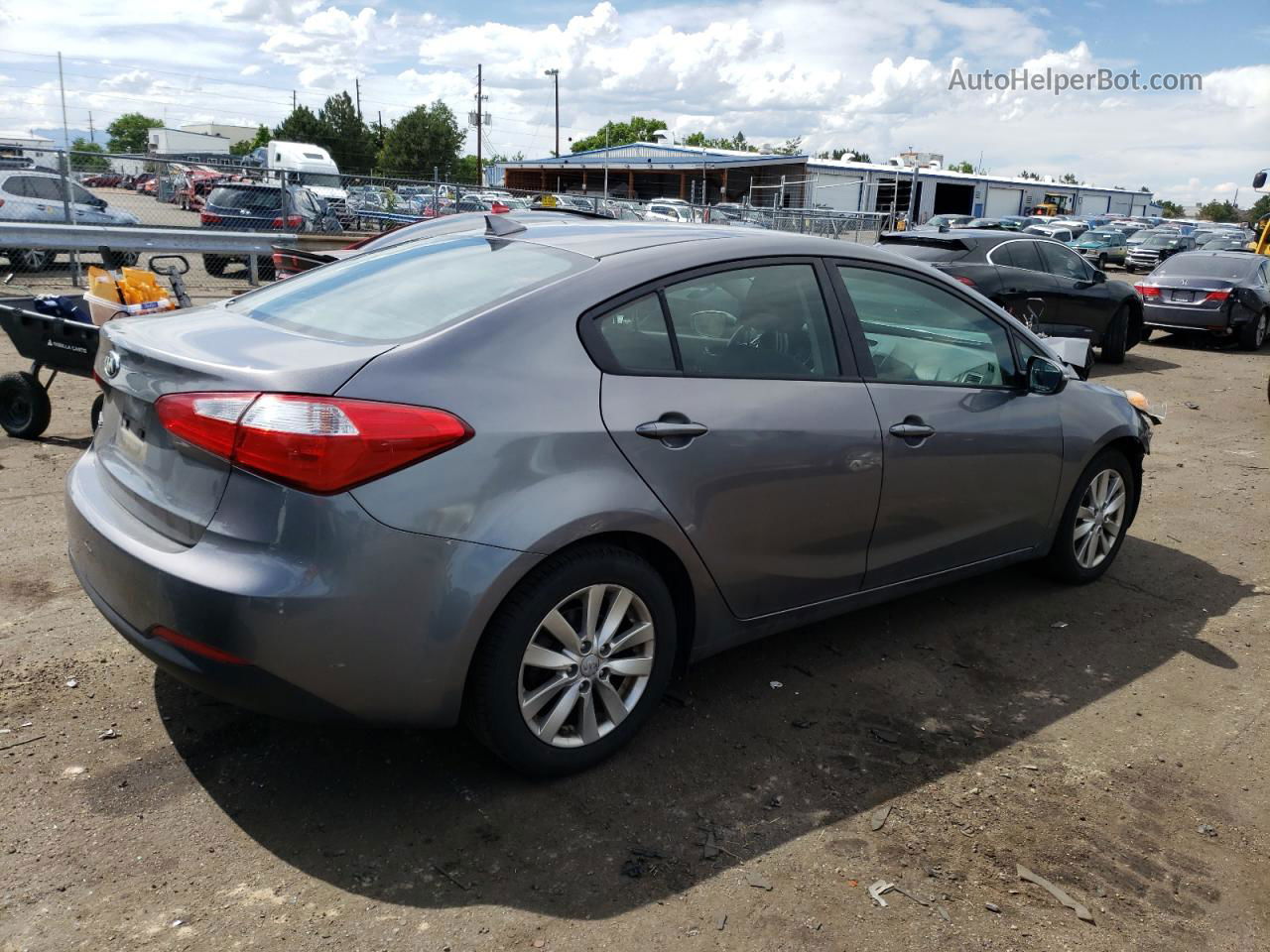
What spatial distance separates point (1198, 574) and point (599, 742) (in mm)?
3837

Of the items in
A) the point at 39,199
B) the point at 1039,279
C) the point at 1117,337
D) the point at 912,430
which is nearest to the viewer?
the point at 912,430

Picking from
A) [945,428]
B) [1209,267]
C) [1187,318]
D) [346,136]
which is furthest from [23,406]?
[346,136]

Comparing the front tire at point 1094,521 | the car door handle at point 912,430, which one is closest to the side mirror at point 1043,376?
the front tire at point 1094,521

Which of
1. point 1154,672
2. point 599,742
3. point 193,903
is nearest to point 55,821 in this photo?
point 193,903

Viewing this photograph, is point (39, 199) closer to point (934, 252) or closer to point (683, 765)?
point (934, 252)

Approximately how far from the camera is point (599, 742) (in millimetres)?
3188

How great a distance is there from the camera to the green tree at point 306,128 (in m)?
79.3

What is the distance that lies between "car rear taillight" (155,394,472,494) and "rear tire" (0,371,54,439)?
478cm

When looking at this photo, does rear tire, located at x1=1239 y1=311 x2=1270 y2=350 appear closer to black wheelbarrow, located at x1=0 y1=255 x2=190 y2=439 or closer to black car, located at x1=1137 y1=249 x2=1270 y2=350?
black car, located at x1=1137 y1=249 x2=1270 y2=350

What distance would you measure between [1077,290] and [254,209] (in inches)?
511

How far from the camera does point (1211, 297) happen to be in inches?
585

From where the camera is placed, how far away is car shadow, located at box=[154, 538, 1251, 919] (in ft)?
9.12

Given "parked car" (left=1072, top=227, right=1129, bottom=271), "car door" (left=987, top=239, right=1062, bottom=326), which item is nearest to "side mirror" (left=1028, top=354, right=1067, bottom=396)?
"car door" (left=987, top=239, right=1062, bottom=326)

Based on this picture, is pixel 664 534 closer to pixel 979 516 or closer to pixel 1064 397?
pixel 979 516
